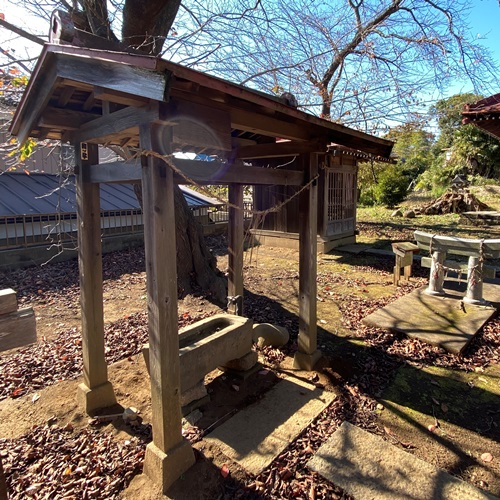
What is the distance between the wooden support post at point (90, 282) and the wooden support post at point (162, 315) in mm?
1092

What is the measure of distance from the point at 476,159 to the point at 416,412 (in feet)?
81.0

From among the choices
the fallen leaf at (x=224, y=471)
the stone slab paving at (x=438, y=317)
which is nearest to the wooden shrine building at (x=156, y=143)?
the fallen leaf at (x=224, y=471)

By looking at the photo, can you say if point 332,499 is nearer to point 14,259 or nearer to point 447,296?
point 447,296

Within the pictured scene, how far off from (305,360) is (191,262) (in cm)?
346

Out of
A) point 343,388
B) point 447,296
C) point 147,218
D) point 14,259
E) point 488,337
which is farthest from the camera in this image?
point 14,259

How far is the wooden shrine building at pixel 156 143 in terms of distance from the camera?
2.24 m

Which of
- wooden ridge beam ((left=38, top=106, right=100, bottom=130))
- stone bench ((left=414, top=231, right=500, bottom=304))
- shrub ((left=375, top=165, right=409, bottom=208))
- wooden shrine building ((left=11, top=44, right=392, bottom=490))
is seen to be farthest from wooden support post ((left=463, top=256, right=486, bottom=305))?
shrub ((left=375, top=165, right=409, bottom=208))

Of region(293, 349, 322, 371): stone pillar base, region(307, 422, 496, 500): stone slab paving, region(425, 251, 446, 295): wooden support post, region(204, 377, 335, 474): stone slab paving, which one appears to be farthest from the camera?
region(425, 251, 446, 295): wooden support post

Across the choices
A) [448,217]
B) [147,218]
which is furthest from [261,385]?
[448,217]

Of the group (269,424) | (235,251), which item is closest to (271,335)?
(235,251)

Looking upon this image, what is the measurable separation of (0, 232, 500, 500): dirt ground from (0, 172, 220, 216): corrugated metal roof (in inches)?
137

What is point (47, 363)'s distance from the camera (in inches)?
169

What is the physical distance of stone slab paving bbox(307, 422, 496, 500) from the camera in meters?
2.41

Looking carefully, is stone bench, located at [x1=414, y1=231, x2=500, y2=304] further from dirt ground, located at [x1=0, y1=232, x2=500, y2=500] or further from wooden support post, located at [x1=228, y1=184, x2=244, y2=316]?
wooden support post, located at [x1=228, y1=184, x2=244, y2=316]
